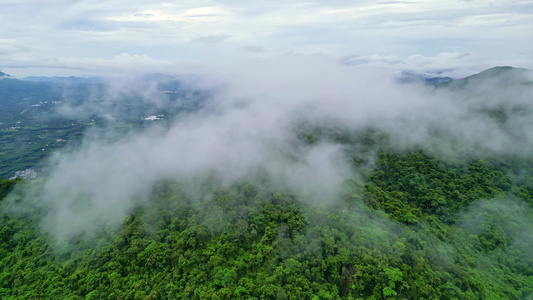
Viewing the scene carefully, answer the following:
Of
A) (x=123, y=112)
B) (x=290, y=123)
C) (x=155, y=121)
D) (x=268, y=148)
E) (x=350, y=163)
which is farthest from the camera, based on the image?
(x=123, y=112)

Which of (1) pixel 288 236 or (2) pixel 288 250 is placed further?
(1) pixel 288 236

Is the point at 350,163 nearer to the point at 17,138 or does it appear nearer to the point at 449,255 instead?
the point at 449,255

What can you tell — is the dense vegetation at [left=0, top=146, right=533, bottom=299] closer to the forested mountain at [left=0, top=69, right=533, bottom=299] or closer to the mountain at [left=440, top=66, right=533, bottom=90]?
the forested mountain at [left=0, top=69, right=533, bottom=299]

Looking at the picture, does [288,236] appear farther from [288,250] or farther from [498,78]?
[498,78]

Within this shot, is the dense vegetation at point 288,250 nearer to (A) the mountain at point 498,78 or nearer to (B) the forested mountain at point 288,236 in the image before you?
(B) the forested mountain at point 288,236

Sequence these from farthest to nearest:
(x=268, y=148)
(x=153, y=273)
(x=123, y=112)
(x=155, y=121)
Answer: (x=123, y=112), (x=155, y=121), (x=268, y=148), (x=153, y=273)

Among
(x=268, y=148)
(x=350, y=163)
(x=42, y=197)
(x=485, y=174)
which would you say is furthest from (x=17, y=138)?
(x=485, y=174)

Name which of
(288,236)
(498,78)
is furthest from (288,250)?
(498,78)

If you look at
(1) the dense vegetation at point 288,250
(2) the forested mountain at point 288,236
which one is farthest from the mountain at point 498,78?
(1) the dense vegetation at point 288,250
